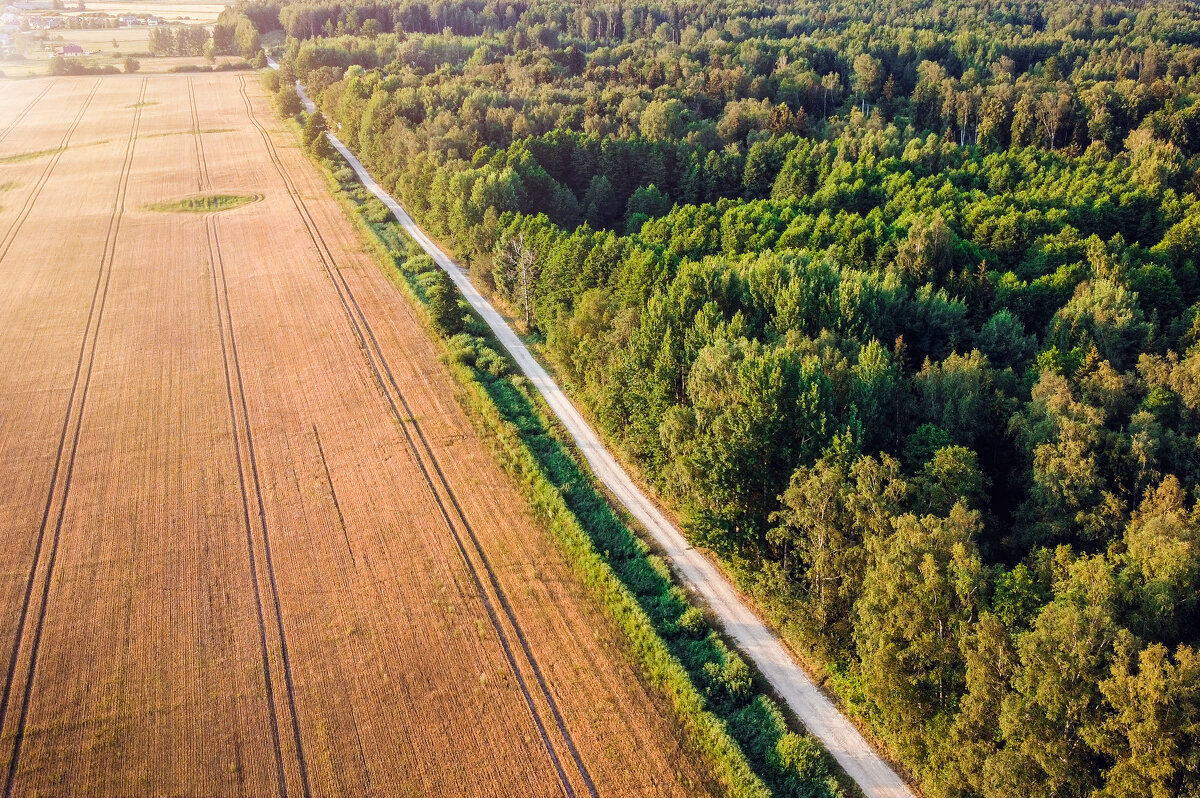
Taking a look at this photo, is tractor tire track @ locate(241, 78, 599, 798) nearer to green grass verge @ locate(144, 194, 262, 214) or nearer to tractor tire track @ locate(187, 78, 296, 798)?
tractor tire track @ locate(187, 78, 296, 798)

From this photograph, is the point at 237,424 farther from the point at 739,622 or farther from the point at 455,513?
the point at 739,622

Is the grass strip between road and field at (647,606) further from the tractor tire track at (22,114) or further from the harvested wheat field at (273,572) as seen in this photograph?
the tractor tire track at (22,114)

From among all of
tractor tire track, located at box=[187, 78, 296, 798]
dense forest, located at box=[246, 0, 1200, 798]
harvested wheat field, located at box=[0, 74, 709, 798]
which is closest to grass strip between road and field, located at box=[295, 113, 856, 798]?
harvested wheat field, located at box=[0, 74, 709, 798]

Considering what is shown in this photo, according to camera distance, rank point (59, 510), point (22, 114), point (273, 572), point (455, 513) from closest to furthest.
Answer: point (273, 572) < point (59, 510) < point (455, 513) < point (22, 114)

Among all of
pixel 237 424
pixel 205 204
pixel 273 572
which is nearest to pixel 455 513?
pixel 273 572

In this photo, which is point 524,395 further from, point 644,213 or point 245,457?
point 644,213
